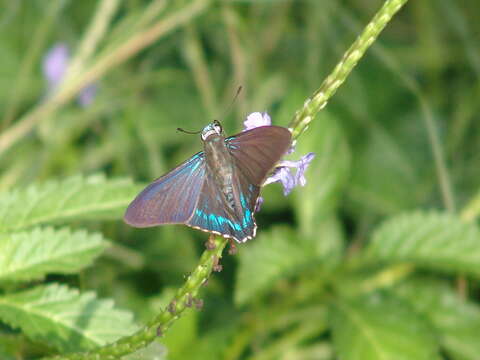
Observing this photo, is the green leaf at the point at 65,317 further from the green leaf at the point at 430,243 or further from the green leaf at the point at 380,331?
the green leaf at the point at 430,243

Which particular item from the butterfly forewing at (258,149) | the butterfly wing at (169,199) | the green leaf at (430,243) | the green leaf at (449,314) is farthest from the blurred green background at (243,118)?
the butterfly forewing at (258,149)

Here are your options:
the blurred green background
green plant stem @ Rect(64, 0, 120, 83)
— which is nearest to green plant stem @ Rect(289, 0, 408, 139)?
the blurred green background

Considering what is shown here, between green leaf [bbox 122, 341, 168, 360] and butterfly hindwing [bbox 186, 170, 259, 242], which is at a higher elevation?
butterfly hindwing [bbox 186, 170, 259, 242]

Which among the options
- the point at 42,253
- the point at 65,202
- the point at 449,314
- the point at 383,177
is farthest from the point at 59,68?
the point at 449,314

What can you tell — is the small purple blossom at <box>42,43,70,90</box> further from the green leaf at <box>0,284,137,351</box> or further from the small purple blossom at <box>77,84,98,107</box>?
the green leaf at <box>0,284,137,351</box>

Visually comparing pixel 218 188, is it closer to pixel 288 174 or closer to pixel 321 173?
pixel 288 174

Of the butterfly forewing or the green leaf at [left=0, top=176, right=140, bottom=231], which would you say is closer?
the butterfly forewing

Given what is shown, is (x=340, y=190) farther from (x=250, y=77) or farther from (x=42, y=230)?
(x=42, y=230)
